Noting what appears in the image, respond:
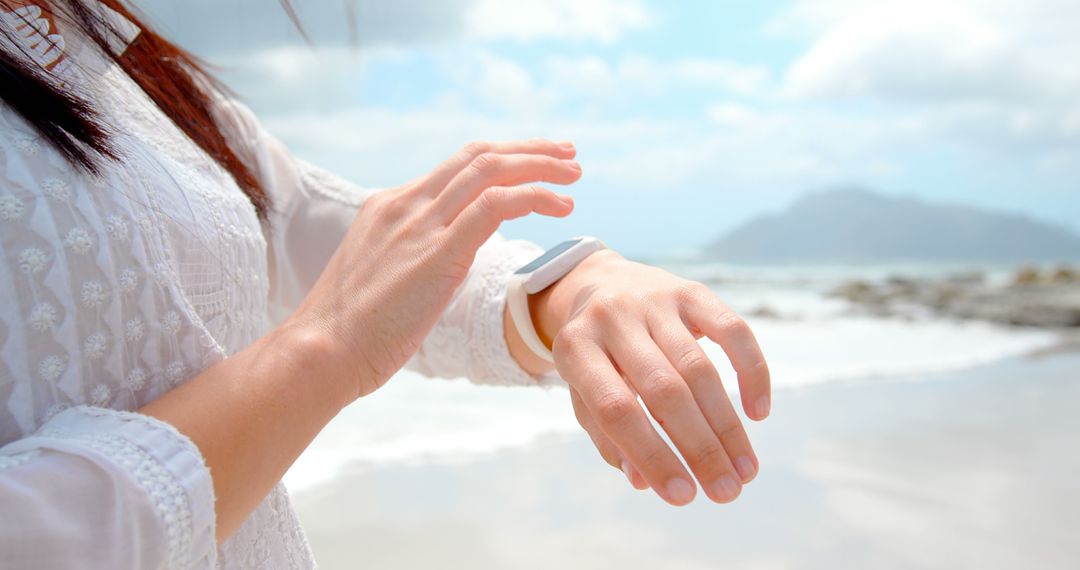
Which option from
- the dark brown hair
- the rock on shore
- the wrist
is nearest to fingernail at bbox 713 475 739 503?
the wrist

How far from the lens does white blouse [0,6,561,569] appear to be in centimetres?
52

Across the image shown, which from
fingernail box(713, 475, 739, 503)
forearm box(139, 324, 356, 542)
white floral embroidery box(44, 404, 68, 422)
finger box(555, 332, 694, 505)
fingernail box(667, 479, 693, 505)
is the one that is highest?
white floral embroidery box(44, 404, 68, 422)

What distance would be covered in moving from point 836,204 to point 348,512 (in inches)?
1892

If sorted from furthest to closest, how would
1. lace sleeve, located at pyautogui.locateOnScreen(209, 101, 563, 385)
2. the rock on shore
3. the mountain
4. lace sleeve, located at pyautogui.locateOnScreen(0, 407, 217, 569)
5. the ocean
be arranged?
the mountain, the rock on shore, the ocean, lace sleeve, located at pyautogui.locateOnScreen(209, 101, 563, 385), lace sleeve, located at pyautogui.locateOnScreen(0, 407, 217, 569)

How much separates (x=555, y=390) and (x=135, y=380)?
3.57 meters

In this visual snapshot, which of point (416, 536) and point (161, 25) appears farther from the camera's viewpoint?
point (416, 536)

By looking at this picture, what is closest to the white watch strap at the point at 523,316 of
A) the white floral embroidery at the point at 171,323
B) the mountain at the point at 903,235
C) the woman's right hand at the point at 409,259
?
the woman's right hand at the point at 409,259

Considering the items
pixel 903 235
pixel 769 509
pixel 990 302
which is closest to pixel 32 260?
pixel 769 509

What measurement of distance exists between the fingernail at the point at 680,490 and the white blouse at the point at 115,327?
0.33 meters

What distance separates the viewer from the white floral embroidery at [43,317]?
1.97ft

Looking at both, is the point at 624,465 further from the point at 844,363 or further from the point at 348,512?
the point at 844,363

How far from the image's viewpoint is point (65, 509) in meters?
0.51

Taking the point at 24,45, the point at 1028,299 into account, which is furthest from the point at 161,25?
the point at 1028,299

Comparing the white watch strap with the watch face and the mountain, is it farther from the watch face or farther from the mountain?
the mountain
